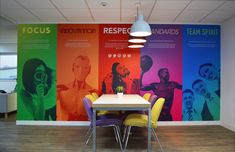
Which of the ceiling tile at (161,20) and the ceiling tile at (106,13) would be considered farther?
the ceiling tile at (161,20)

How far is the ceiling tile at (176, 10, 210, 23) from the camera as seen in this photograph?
4.62 meters

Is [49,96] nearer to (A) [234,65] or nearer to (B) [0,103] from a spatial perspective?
(B) [0,103]

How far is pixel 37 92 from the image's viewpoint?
17.8 ft

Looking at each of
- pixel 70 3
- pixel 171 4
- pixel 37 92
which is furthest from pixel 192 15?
pixel 37 92

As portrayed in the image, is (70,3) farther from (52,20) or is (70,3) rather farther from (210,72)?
(210,72)

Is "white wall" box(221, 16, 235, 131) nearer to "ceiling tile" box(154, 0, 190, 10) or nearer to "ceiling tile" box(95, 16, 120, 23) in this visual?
"ceiling tile" box(154, 0, 190, 10)

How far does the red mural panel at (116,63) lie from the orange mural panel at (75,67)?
19 centimetres

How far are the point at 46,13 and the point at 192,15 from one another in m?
3.44

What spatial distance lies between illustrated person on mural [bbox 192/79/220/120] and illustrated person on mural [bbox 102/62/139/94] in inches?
63.7

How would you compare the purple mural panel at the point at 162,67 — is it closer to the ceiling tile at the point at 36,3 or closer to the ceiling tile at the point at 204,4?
the ceiling tile at the point at 204,4

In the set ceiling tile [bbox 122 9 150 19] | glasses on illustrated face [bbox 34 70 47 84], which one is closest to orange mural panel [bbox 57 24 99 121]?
glasses on illustrated face [bbox 34 70 47 84]

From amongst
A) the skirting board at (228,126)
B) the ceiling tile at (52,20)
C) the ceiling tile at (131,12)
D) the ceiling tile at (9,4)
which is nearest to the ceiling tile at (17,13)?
the ceiling tile at (9,4)

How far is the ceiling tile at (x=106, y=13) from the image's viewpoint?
4.51m

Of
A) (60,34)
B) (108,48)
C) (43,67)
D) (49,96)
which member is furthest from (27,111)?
(108,48)
